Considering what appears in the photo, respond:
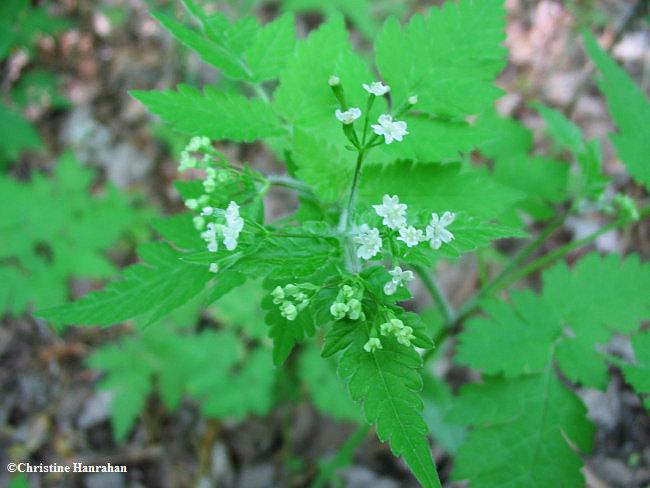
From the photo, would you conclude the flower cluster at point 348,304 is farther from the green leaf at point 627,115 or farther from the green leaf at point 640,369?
the green leaf at point 627,115

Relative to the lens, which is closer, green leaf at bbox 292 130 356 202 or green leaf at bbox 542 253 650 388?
green leaf at bbox 292 130 356 202

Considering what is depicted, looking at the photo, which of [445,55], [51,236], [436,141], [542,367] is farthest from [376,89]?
[51,236]

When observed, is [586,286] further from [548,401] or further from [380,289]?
[380,289]

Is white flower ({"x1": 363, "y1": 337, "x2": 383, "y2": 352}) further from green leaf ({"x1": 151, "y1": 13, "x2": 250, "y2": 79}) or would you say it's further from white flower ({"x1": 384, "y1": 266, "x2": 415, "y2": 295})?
green leaf ({"x1": 151, "y1": 13, "x2": 250, "y2": 79})

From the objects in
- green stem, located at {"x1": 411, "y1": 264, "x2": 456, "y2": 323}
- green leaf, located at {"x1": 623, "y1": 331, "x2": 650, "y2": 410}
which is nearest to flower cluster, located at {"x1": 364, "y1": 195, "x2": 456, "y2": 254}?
green stem, located at {"x1": 411, "y1": 264, "x2": 456, "y2": 323}

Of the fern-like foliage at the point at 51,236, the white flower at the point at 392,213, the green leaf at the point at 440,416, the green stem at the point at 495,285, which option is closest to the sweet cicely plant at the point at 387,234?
the white flower at the point at 392,213

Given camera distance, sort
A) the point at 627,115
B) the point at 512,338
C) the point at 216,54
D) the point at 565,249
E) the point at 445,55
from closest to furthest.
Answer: the point at 445,55 → the point at 216,54 → the point at 512,338 → the point at 627,115 → the point at 565,249

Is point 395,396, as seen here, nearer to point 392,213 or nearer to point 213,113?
point 392,213
